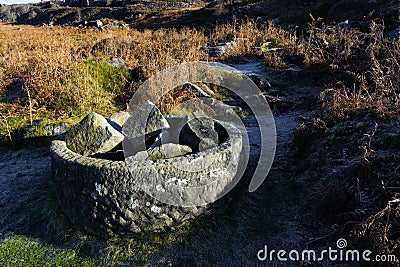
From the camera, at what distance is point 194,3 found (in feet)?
156

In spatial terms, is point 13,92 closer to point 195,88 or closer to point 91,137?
point 195,88

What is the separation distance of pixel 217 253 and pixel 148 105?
91.0 inches

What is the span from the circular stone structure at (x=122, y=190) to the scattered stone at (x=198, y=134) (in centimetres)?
41

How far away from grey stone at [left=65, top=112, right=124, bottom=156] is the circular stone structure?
0.53m

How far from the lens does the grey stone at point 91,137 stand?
13.7 feet

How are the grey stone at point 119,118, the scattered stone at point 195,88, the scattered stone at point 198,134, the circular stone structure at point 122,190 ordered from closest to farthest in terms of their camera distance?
the circular stone structure at point 122,190 → the scattered stone at point 198,134 → the grey stone at point 119,118 → the scattered stone at point 195,88

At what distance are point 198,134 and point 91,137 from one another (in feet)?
4.72

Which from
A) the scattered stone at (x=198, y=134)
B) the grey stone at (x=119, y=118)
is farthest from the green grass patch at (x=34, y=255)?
the grey stone at (x=119, y=118)

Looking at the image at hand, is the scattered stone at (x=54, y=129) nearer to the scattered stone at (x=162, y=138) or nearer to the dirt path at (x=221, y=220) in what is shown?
the dirt path at (x=221, y=220)

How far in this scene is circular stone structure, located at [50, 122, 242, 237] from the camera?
10.6 ft

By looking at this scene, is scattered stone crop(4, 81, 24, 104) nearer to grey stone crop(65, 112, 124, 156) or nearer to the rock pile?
grey stone crop(65, 112, 124, 156)

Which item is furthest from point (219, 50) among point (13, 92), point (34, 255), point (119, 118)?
point (34, 255)

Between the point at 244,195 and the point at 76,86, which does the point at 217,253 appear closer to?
the point at 244,195

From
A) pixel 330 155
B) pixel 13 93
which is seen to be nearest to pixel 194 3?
pixel 13 93
